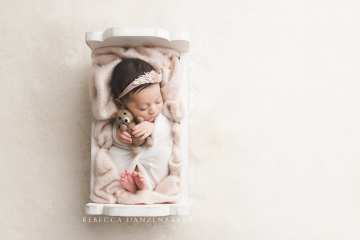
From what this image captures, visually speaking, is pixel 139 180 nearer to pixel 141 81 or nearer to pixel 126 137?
pixel 126 137

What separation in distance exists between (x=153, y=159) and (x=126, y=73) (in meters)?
0.20

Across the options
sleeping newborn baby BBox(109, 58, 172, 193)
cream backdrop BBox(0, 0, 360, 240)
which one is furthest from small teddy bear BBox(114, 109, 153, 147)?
cream backdrop BBox(0, 0, 360, 240)

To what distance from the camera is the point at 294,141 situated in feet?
5.19

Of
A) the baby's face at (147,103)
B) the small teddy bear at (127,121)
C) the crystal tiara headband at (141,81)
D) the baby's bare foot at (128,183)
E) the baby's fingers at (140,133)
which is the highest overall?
the crystal tiara headband at (141,81)

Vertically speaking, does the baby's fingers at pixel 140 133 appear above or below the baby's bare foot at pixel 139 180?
above

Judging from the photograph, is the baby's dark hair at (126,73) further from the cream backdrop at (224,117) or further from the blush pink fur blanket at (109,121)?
the cream backdrop at (224,117)

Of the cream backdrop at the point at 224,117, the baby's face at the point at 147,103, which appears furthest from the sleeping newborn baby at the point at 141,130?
the cream backdrop at the point at 224,117

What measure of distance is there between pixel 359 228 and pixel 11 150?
855 mm

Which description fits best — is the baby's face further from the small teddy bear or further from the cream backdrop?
the cream backdrop

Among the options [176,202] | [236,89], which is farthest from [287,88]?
[176,202]

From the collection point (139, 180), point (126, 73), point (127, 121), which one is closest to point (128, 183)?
point (139, 180)

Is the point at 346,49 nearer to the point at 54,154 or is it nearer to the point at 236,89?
the point at 236,89

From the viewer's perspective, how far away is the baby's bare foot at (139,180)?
142cm

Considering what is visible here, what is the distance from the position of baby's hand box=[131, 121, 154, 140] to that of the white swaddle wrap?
0.02 metres
